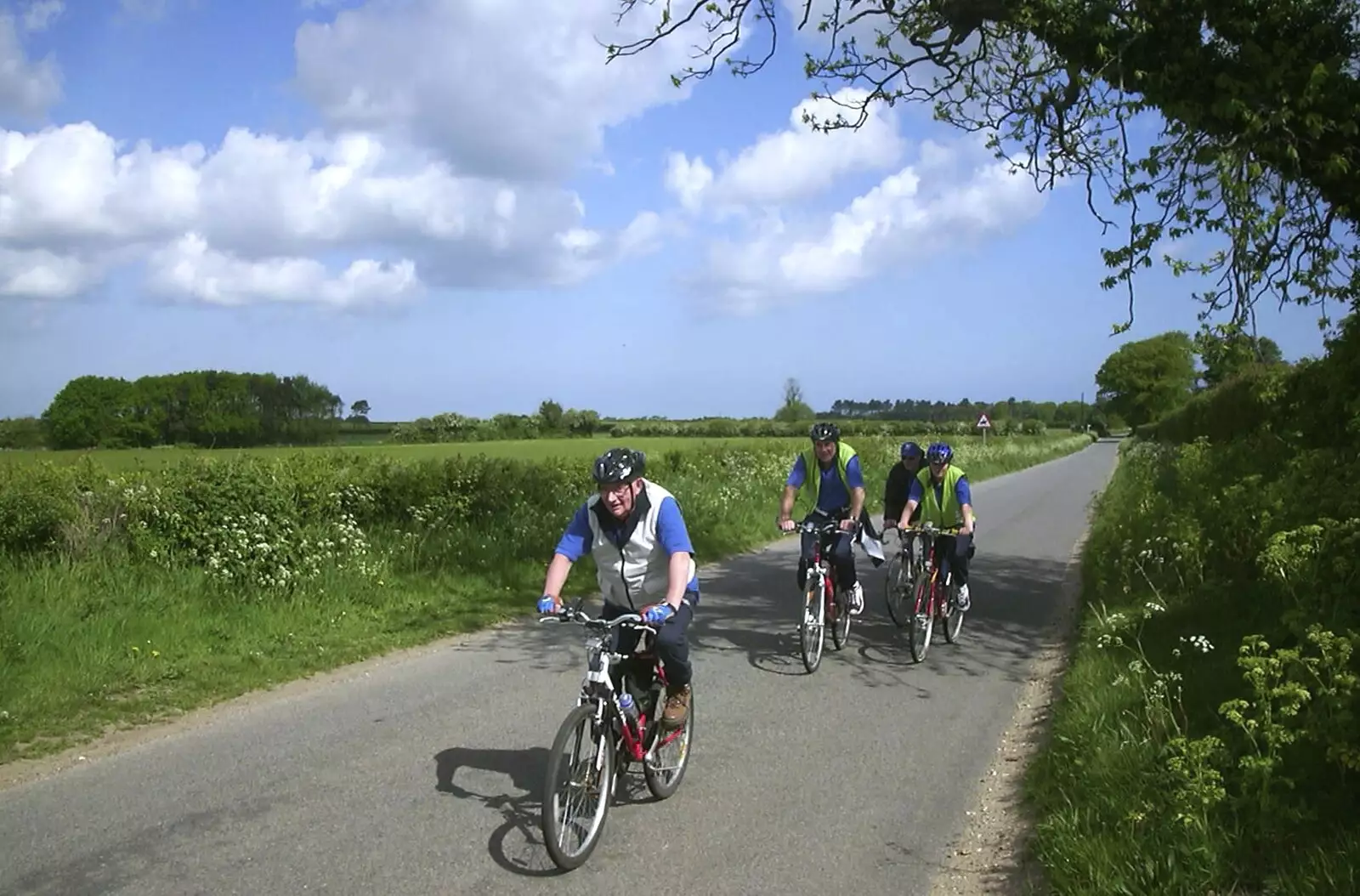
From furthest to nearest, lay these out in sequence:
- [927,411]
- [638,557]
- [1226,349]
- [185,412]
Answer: [927,411] → [185,412] → [1226,349] → [638,557]

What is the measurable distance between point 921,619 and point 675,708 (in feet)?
13.8

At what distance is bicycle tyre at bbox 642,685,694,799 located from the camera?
527 cm

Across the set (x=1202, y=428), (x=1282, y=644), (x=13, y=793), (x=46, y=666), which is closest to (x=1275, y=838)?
(x=1282, y=644)

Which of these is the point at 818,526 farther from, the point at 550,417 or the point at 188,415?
the point at 550,417

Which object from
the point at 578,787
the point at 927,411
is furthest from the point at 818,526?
the point at 927,411

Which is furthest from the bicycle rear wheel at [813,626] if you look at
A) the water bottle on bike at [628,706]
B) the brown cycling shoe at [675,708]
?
the water bottle on bike at [628,706]

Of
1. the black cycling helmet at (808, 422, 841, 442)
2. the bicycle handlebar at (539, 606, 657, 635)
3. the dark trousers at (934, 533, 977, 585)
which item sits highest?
the black cycling helmet at (808, 422, 841, 442)

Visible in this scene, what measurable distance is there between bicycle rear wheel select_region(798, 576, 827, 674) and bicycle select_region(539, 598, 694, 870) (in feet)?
9.35

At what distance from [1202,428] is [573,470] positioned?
11502mm

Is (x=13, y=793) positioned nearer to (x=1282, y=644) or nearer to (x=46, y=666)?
(x=46, y=666)

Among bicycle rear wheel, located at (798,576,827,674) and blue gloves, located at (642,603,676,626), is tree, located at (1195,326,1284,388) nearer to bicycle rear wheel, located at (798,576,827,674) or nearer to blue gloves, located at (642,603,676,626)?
bicycle rear wheel, located at (798,576,827,674)

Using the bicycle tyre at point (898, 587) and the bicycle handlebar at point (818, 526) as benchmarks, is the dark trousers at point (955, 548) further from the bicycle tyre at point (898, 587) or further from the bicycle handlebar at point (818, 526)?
the bicycle handlebar at point (818, 526)

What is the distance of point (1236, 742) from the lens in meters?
5.11

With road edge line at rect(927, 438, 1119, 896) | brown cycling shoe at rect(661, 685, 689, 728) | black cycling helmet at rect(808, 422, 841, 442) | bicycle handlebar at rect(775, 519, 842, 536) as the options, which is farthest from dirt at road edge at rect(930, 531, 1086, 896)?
black cycling helmet at rect(808, 422, 841, 442)
